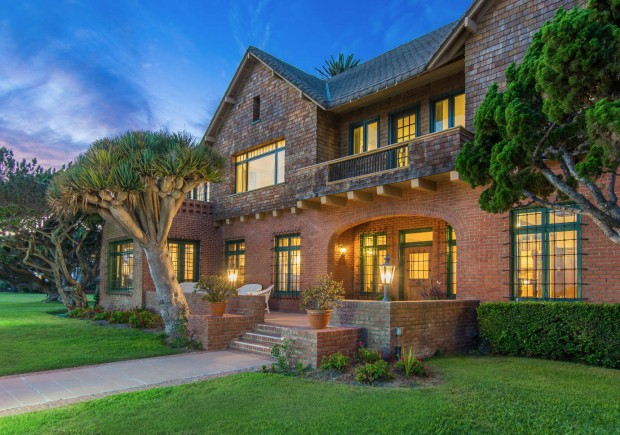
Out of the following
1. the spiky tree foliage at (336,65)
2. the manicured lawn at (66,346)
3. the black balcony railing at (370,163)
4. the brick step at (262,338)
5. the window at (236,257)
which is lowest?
the manicured lawn at (66,346)

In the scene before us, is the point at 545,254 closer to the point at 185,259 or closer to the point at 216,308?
the point at 216,308

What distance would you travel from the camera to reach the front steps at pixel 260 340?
31.0ft

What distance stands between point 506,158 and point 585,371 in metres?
3.68

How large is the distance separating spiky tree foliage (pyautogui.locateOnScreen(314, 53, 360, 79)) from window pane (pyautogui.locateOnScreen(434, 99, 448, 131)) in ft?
74.9

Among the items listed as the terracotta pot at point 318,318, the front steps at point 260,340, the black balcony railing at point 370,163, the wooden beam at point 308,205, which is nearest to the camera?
the terracotta pot at point 318,318

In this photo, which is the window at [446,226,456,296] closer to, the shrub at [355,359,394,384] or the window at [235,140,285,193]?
the window at [235,140,285,193]

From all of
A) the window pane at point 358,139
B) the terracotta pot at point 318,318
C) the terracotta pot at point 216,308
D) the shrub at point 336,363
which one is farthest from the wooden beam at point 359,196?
the shrub at point 336,363

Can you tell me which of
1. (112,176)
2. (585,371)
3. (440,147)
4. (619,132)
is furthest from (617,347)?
(112,176)

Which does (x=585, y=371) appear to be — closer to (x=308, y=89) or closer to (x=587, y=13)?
(x=587, y=13)

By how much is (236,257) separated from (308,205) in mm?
4791

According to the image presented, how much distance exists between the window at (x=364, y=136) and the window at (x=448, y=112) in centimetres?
195

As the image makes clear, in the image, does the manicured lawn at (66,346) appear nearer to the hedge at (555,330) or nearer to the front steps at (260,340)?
the front steps at (260,340)

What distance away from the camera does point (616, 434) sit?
4.46 meters

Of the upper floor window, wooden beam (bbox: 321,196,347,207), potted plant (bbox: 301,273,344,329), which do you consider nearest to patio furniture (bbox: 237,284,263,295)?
wooden beam (bbox: 321,196,347,207)
